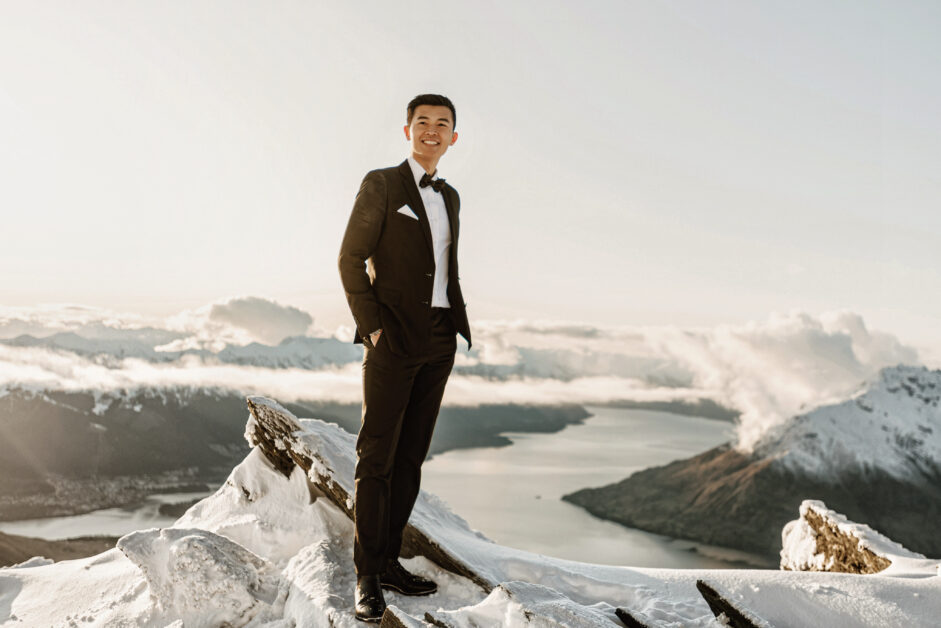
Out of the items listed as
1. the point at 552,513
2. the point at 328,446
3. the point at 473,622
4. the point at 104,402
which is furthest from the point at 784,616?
the point at 104,402

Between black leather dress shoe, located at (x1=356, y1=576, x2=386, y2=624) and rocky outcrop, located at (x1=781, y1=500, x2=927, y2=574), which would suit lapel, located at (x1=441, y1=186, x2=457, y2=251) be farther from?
rocky outcrop, located at (x1=781, y1=500, x2=927, y2=574)

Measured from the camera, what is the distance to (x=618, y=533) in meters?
144

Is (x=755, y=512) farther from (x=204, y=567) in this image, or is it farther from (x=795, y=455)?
(x=204, y=567)

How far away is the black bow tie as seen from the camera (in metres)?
3.75

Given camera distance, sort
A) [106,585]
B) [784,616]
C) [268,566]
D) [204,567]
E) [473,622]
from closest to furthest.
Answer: [473,622] < [784,616] < [204,567] < [268,566] < [106,585]

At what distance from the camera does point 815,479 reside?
161 meters

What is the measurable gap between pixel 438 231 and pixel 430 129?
0.62m

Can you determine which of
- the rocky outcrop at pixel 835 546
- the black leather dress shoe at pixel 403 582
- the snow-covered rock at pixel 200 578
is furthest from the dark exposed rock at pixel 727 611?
the snow-covered rock at pixel 200 578

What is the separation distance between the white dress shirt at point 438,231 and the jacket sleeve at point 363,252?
29 cm

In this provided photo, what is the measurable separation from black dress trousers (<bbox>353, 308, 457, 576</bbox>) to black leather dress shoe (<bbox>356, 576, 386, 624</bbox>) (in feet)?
0.18

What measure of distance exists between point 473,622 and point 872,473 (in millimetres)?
194345

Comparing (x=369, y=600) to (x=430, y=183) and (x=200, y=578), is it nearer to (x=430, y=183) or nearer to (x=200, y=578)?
(x=200, y=578)

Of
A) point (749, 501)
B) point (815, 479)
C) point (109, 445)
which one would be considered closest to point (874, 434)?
point (815, 479)

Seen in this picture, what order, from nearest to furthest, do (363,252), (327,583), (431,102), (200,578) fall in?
(363,252), (431,102), (327,583), (200,578)
